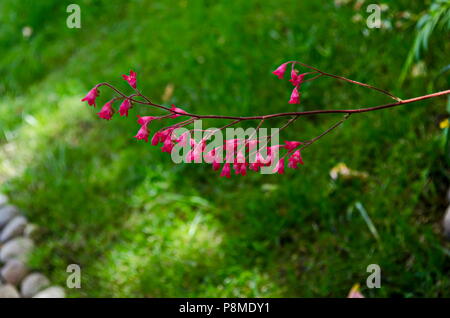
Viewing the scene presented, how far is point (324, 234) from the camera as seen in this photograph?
2.19 m

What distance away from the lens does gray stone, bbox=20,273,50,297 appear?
2.36 metres

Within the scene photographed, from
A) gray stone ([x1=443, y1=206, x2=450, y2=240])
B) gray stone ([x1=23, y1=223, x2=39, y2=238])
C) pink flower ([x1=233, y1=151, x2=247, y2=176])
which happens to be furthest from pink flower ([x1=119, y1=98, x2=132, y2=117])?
gray stone ([x1=23, y1=223, x2=39, y2=238])

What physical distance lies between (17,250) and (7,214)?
0.32m

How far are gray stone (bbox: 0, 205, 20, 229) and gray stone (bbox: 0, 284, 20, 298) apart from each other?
0.51 m

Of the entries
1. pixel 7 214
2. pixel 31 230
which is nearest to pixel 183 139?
pixel 31 230

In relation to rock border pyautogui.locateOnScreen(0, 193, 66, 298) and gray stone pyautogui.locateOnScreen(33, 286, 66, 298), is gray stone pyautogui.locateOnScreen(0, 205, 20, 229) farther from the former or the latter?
gray stone pyautogui.locateOnScreen(33, 286, 66, 298)

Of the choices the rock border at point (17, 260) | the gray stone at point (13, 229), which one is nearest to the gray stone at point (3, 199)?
the rock border at point (17, 260)

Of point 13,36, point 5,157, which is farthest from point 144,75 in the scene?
point 13,36

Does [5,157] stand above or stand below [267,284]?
above

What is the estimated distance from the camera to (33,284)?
2.38 metres

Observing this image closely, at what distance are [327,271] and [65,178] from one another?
1.63 meters

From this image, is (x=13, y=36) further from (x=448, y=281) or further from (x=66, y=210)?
(x=448, y=281)

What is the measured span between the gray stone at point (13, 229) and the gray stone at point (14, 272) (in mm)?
244

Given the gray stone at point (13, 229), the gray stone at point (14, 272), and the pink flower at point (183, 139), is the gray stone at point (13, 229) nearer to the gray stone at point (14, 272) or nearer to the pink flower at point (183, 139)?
the gray stone at point (14, 272)
